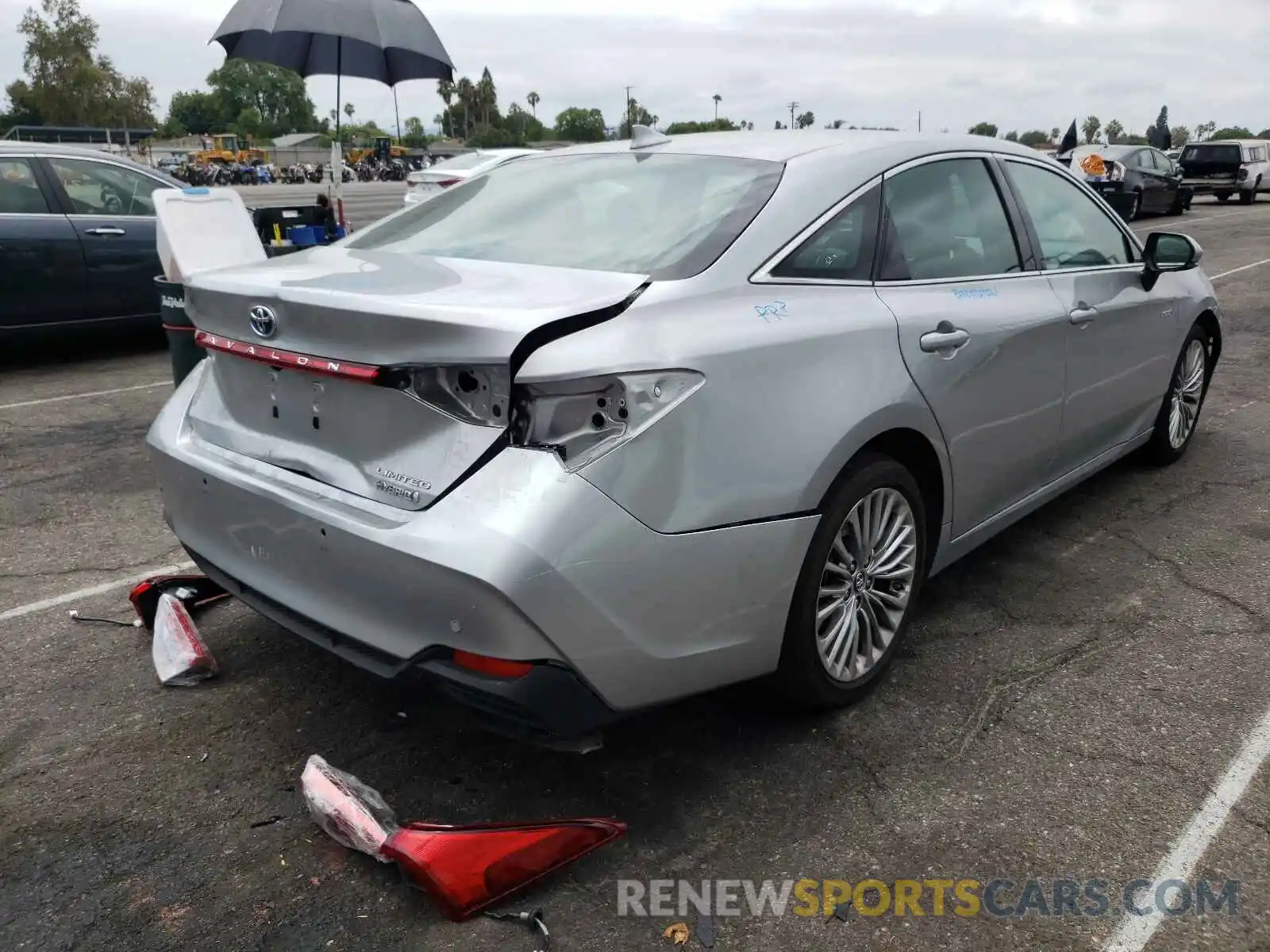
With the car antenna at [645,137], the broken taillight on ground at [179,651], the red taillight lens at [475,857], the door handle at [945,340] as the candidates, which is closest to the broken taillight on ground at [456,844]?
the red taillight lens at [475,857]

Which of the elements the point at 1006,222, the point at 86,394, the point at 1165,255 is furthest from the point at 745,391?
the point at 86,394

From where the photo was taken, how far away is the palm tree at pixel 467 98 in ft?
464

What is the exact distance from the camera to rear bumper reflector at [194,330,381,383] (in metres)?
2.42

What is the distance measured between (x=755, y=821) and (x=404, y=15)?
8856mm

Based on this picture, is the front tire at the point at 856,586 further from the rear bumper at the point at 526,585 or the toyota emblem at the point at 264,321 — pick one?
the toyota emblem at the point at 264,321

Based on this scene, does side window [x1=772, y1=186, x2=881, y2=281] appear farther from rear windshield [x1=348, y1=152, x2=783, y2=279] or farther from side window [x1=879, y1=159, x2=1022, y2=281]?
rear windshield [x1=348, y1=152, x2=783, y2=279]

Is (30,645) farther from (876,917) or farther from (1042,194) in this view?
(1042,194)

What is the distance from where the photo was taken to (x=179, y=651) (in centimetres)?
328

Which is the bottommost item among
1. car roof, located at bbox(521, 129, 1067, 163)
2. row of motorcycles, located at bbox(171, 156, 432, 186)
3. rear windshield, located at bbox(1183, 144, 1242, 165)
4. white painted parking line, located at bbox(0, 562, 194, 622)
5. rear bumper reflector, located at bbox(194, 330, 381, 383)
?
row of motorcycles, located at bbox(171, 156, 432, 186)

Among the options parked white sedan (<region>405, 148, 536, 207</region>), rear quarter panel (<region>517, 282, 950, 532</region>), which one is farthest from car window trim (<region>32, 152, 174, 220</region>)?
rear quarter panel (<region>517, 282, 950, 532</region>)

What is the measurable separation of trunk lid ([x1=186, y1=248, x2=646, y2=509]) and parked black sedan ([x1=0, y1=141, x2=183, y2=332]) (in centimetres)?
558

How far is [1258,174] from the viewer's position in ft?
92.2

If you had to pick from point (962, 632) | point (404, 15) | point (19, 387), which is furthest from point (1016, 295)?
point (404, 15)

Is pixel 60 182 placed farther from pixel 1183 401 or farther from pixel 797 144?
pixel 1183 401
